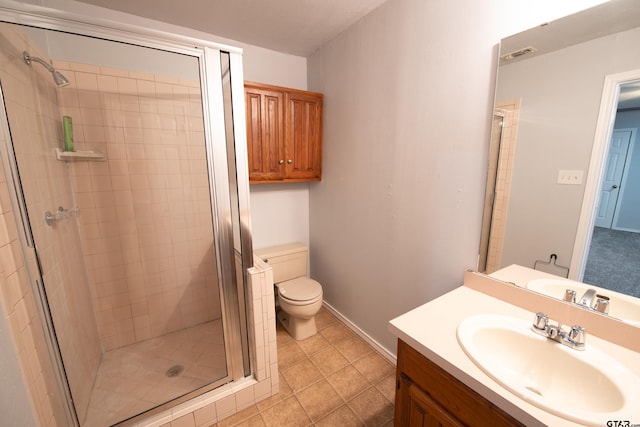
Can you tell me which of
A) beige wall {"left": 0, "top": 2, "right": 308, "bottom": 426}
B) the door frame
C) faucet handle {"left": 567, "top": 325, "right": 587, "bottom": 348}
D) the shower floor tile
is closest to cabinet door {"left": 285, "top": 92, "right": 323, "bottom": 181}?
beige wall {"left": 0, "top": 2, "right": 308, "bottom": 426}

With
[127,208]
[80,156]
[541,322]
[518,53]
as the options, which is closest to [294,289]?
[127,208]

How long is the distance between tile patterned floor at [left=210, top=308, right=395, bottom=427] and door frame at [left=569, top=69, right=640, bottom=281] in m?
1.23

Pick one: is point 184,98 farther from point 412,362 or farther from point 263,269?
point 412,362

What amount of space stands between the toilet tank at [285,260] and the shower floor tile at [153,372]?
0.62 metres

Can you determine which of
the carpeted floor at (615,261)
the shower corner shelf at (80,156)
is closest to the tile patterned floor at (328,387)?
the carpeted floor at (615,261)

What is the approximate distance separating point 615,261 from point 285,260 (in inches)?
76.2

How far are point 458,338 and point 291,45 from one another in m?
2.31

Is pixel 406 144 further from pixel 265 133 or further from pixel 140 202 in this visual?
pixel 140 202

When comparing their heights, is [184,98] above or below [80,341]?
above

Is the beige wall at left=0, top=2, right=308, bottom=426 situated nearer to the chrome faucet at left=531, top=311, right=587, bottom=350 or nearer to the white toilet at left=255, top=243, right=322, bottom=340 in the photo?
the white toilet at left=255, top=243, right=322, bottom=340

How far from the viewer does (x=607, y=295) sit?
3.02ft

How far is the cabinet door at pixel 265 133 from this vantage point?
1.92m

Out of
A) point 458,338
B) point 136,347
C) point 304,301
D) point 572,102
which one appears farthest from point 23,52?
point 572,102

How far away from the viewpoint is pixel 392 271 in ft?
5.70
